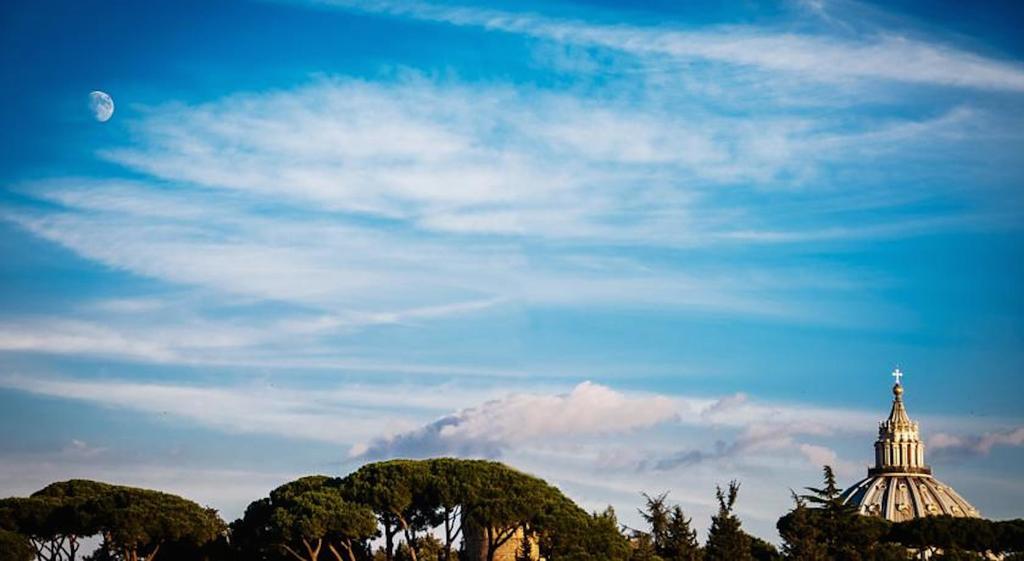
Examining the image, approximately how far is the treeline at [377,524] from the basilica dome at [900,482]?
355 ft

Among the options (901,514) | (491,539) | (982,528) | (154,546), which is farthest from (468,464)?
(901,514)

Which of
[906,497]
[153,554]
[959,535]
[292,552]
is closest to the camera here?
[292,552]

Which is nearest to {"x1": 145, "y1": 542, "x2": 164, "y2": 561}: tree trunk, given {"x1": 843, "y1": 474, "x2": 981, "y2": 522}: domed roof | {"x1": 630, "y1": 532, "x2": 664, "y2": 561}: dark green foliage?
{"x1": 630, "y1": 532, "x2": 664, "y2": 561}: dark green foliage

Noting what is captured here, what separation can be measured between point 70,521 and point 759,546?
37.6 m

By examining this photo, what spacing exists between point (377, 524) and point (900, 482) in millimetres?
128586

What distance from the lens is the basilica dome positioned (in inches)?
6781

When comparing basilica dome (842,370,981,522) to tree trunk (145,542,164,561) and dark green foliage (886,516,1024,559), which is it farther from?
tree trunk (145,542,164,561)

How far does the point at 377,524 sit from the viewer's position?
6362 centimetres

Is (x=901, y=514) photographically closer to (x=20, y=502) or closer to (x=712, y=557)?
(x=712, y=557)

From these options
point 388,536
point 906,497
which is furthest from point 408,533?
point 906,497

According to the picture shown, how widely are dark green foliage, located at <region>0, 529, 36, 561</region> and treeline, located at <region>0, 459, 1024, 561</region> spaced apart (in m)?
0.07

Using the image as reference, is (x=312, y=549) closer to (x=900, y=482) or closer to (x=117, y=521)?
(x=117, y=521)

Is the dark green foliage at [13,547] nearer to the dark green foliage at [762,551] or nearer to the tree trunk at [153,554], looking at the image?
the tree trunk at [153,554]

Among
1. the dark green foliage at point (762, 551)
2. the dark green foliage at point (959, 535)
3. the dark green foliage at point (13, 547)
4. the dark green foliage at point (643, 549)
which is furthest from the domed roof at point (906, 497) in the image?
the dark green foliage at point (13, 547)
